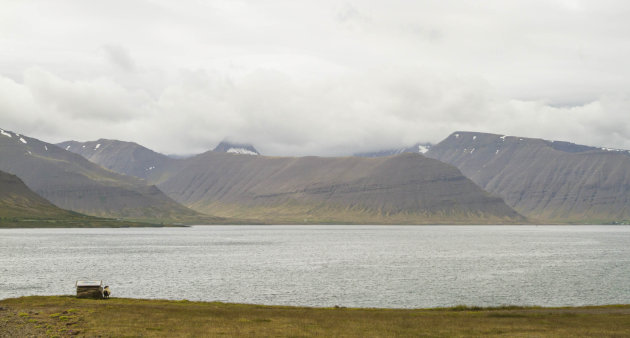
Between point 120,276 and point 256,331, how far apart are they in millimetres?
74589

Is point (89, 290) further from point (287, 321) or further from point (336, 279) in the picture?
point (336, 279)

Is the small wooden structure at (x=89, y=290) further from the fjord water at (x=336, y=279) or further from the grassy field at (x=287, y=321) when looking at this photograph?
the fjord water at (x=336, y=279)

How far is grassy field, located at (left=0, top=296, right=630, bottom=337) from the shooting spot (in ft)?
145

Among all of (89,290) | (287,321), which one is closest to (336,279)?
(89,290)

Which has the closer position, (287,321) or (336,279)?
(287,321)

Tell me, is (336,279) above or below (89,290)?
below

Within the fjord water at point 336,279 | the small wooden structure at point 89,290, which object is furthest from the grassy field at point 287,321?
the fjord water at point 336,279

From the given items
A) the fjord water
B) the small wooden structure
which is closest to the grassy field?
the small wooden structure

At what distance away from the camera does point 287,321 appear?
Answer: 50.7m

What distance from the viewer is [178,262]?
477 ft

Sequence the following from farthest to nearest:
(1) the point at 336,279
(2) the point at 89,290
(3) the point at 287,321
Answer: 1. (1) the point at 336,279
2. (2) the point at 89,290
3. (3) the point at 287,321

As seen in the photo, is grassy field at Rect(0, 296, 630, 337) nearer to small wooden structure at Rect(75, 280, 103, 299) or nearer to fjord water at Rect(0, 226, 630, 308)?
small wooden structure at Rect(75, 280, 103, 299)

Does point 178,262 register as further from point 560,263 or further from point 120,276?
point 560,263

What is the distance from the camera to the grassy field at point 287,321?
4422cm
